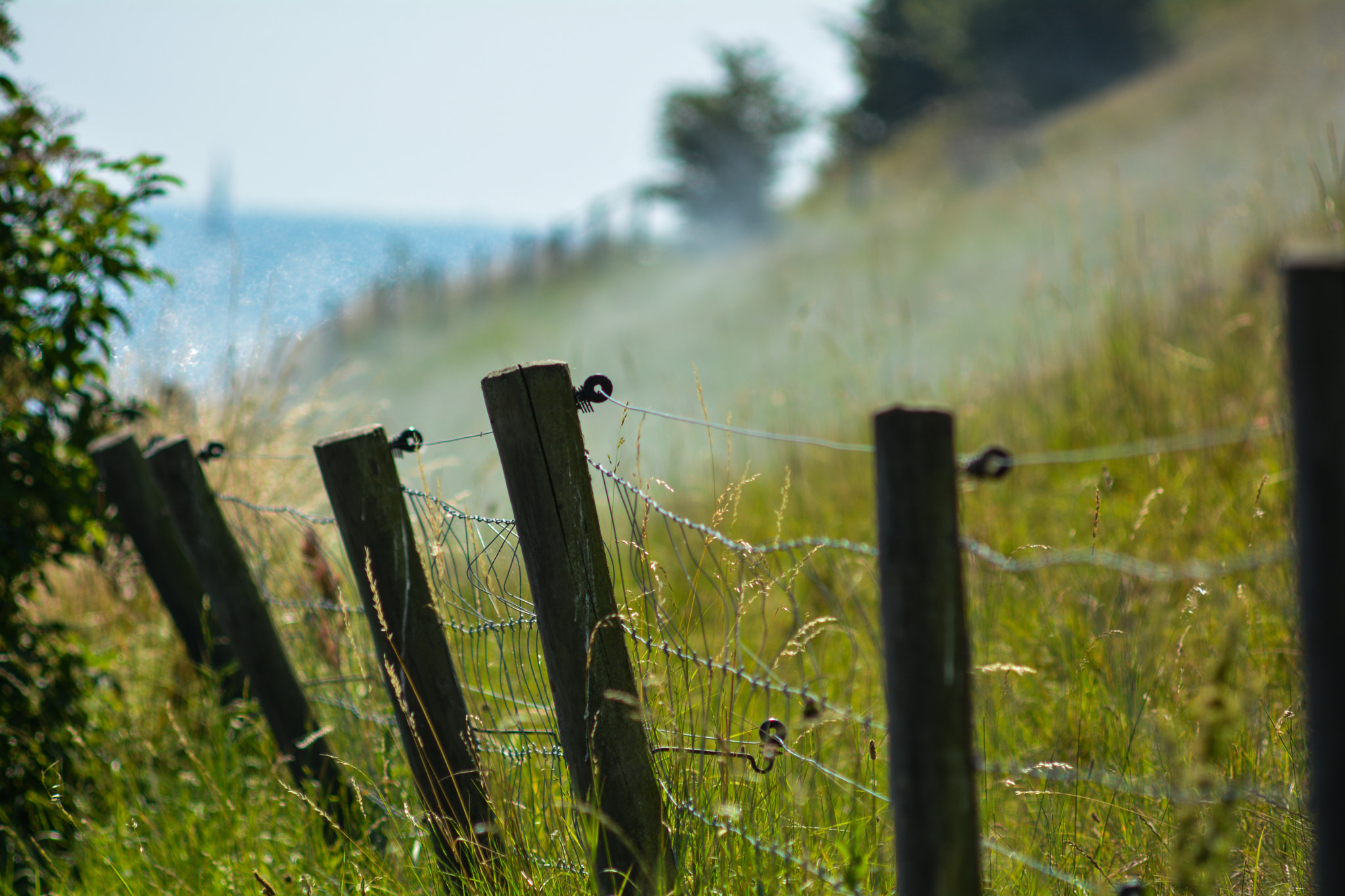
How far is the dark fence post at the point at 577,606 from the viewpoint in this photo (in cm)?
153

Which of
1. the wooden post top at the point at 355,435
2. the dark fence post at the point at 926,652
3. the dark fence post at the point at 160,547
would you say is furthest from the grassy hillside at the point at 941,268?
the dark fence post at the point at 926,652

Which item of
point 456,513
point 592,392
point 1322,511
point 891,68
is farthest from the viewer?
point 891,68

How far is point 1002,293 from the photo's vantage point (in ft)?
33.4

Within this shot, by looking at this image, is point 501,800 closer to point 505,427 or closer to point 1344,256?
point 505,427

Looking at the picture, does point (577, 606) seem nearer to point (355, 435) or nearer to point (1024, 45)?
point (355, 435)

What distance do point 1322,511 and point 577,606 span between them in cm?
107

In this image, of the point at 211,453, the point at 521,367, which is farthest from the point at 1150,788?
the point at 211,453

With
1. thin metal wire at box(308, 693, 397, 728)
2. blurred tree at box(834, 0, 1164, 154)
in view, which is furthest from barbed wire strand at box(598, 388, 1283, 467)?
blurred tree at box(834, 0, 1164, 154)

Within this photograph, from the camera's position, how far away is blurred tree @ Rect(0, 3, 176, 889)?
2723mm

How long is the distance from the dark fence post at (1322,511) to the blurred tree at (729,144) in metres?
20.6

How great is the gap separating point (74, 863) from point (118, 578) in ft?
5.71

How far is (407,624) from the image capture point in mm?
1905

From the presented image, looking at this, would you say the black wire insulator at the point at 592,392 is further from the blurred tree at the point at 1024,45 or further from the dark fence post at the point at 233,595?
the blurred tree at the point at 1024,45

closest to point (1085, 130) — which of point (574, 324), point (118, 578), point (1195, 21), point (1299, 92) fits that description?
point (1299, 92)
